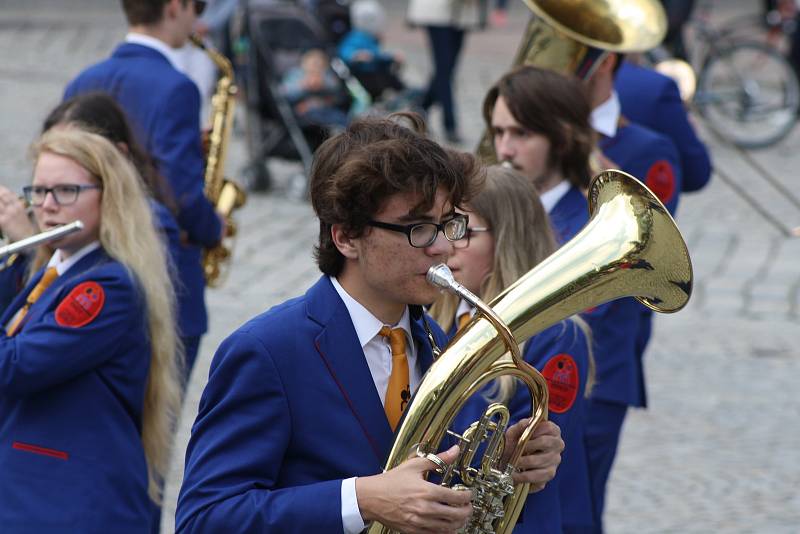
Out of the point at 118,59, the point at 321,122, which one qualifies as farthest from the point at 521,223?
the point at 321,122

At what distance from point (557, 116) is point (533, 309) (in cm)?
160

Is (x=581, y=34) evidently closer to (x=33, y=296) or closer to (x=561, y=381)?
(x=561, y=381)

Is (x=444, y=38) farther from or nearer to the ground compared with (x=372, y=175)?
nearer to the ground

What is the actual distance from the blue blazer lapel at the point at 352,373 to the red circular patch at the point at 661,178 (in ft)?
7.21

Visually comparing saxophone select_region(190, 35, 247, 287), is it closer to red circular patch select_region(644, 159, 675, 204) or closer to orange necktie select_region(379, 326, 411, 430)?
red circular patch select_region(644, 159, 675, 204)

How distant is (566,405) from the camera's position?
9.77 feet

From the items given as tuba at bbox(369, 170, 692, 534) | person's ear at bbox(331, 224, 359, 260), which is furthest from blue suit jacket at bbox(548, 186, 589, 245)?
person's ear at bbox(331, 224, 359, 260)

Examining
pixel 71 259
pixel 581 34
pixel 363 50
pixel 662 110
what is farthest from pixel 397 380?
pixel 363 50

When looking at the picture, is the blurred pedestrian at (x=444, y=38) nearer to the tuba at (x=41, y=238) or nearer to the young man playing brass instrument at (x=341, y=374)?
the tuba at (x=41, y=238)

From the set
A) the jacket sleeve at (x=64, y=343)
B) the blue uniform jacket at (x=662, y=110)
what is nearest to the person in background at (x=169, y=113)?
the jacket sleeve at (x=64, y=343)

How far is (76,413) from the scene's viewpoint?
3.23 meters

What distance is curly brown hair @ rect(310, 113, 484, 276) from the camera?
2291 mm

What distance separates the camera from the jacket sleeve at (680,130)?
489 cm

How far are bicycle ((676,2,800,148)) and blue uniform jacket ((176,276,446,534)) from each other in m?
9.24
